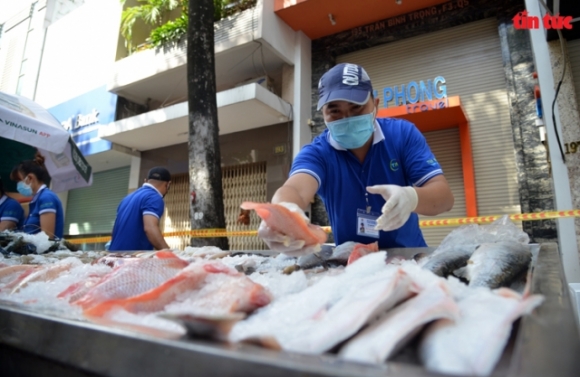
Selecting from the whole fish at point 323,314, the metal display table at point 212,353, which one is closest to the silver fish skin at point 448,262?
the metal display table at point 212,353

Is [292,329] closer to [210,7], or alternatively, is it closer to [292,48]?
[210,7]

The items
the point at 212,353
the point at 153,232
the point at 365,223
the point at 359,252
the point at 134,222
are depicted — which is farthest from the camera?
the point at 134,222

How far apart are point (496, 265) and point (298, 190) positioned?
1362mm

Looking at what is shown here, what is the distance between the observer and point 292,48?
9516 millimetres

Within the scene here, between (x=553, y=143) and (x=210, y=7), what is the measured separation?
5.93 meters

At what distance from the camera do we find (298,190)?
7.93 ft

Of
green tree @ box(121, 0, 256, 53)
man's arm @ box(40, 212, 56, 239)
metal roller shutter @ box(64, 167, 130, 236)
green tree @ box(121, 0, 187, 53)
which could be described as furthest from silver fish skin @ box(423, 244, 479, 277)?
metal roller shutter @ box(64, 167, 130, 236)

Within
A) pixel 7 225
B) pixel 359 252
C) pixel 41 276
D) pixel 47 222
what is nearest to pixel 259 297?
pixel 359 252

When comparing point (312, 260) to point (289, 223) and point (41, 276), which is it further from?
point (41, 276)

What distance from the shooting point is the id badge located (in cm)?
256

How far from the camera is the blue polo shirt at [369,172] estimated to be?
2.60 m

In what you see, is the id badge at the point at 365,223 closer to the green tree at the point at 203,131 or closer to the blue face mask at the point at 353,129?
the blue face mask at the point at 353,129

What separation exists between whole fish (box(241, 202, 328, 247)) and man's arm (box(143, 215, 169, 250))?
9.46ft

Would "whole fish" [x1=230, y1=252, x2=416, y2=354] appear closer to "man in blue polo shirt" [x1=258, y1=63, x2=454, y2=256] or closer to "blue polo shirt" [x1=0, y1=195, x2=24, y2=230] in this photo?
"man in blue polo shirt" [x1=258, y1=63, x2=454, y2=256]
